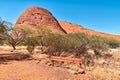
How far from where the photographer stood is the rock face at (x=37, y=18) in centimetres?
8838

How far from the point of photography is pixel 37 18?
9044 centimetres

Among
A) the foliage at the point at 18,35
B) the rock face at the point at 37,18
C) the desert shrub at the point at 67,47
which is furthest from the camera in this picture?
the rock face at the point at 37,18

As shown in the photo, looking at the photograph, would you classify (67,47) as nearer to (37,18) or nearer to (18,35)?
(18,35)

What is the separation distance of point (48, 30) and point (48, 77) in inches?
769

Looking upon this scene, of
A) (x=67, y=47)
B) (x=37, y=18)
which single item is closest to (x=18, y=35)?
(x=67, y=47)

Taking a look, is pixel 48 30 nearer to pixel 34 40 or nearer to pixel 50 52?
pixel 34 40

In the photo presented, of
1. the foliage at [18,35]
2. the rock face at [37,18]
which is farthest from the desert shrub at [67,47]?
the rock face at [37,18]

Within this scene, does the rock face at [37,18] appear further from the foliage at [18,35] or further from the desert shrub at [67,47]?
the desert shrub at [67,47]

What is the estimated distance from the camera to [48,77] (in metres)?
13.8

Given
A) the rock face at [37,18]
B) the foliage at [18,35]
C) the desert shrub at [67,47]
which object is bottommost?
the desert shrub at [67,47]

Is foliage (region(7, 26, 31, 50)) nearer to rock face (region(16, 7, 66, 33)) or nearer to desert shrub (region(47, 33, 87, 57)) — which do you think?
desert shrub (region(47, 33, 87, 57))

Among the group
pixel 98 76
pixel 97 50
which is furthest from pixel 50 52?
pixel 98 76

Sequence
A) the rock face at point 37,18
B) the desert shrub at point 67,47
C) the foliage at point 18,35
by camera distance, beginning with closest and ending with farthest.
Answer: the desert shrub at point 67,47 < the foliage at point 18,35 < the rock face at point 37,18

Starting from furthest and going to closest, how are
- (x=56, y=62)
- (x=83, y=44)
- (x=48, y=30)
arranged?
(x=48, y=30)
(x=83, y=44)
(x=56, y=62)
